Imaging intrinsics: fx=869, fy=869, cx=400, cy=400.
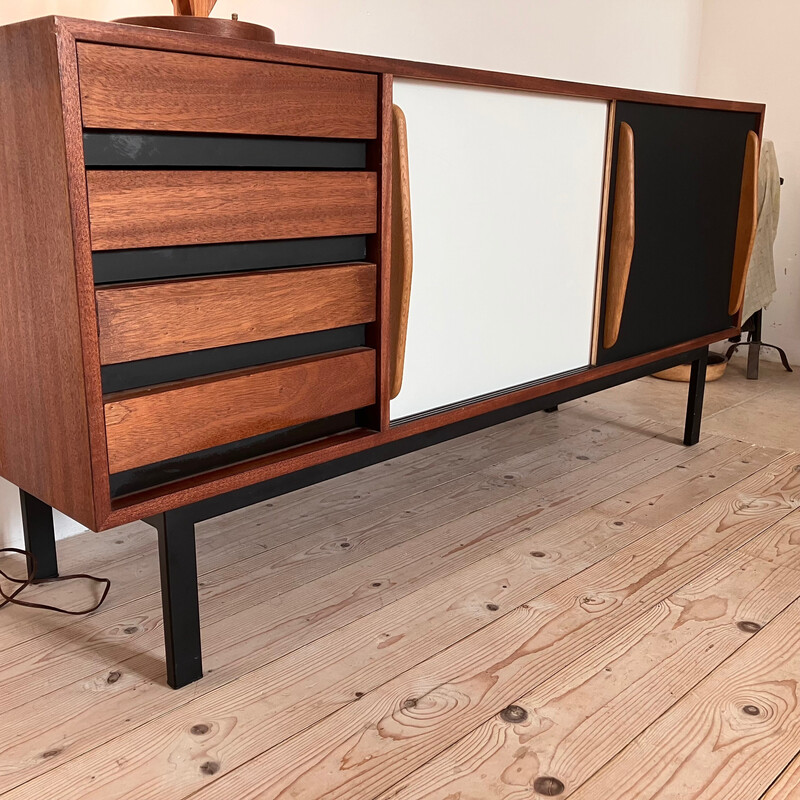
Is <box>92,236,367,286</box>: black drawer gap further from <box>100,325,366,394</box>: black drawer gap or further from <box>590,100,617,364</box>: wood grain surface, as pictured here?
<box>590,100,617,364</box>: wood grain surface

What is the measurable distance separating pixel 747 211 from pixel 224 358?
1503 millimetres

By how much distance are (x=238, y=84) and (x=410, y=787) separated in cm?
85

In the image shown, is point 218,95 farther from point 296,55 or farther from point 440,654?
point 440,654

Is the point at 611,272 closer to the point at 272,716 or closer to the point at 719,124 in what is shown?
the point at 719,124

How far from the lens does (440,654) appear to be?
4.17ft

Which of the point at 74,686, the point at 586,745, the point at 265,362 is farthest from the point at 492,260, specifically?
the point at 74,686

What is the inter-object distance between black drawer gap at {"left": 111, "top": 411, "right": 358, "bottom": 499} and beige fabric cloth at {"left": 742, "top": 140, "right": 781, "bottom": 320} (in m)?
1.94

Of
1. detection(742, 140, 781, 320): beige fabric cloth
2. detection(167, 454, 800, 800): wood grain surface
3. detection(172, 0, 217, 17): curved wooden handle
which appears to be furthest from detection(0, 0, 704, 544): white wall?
detection(167, 454, 800, 800): wood grain surface

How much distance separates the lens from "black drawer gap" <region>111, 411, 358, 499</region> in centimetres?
109

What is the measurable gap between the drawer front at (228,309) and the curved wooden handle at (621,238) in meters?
0.70

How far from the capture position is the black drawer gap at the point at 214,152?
970mm

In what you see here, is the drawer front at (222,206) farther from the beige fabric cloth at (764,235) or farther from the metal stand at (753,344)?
the metal stand at (753,344)

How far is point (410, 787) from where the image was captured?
3.28ft

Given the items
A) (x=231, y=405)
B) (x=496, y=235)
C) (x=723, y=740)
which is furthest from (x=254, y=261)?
(x=723, y=740)
